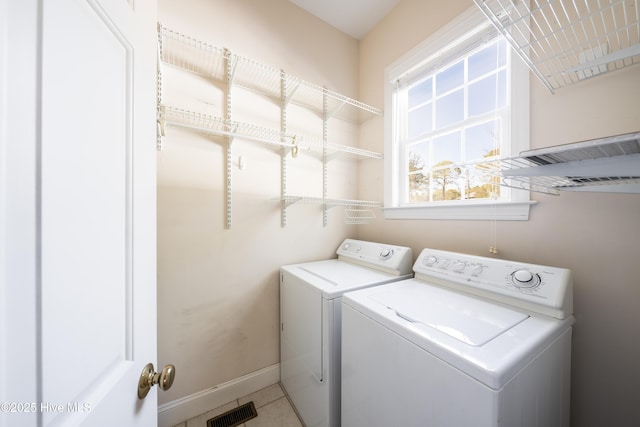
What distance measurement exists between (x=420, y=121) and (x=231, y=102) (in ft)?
4.94

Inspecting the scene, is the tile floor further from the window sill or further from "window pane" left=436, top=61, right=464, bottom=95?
"window pane" left=436, top=61, right=464, bottom=95

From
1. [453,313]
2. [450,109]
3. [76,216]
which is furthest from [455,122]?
[76,216]

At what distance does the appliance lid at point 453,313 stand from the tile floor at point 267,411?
113 cm

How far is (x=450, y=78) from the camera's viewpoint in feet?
5.52

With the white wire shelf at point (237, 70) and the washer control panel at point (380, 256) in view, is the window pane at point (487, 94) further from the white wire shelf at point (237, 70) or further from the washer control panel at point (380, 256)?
the washer control panel at point (380, 256)

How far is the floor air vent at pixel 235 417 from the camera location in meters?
1.46

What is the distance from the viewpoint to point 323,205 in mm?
2098

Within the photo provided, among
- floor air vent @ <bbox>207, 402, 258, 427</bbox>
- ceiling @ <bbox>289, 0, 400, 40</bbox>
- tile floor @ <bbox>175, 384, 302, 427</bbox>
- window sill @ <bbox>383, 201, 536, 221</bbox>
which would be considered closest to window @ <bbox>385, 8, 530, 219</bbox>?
window sill @ <bbox>383, 201, 536, 221</bbox>

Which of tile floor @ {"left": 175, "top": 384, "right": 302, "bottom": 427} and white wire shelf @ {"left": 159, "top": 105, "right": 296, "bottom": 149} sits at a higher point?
white wire shelf @ {"left": 159, "top": 105, "right": 296, "bottom": 149}

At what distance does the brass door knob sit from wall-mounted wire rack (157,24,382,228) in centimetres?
109

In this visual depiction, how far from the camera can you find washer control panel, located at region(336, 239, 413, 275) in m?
1.57

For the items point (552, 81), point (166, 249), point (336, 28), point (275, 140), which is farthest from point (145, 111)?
point (336, 28)

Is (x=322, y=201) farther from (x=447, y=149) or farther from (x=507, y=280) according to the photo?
(x=507, y=280)

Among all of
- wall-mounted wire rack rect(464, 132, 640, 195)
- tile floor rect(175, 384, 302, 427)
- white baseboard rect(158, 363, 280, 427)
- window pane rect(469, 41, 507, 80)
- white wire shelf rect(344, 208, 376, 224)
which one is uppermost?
window pane rect(469, 41, 507, 80)
